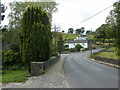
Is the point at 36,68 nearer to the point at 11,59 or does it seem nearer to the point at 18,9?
the point at 11,59

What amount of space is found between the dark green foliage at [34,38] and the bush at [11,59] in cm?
397

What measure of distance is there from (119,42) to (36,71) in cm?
1096

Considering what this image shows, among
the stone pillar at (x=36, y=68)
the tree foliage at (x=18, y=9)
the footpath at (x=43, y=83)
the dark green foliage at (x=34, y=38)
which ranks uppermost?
the tree foliage at (x=18, y=9)

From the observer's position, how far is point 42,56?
1475cm

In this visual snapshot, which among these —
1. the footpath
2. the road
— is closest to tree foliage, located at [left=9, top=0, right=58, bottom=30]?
the road

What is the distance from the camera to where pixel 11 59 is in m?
18.3

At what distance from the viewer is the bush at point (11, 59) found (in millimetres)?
18453

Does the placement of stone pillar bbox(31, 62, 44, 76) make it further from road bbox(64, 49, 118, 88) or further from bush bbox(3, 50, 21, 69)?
bush bbox(3, 50, 21, 69)

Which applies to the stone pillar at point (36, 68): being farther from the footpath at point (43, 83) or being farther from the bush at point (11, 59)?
the bush at point (11, 59)

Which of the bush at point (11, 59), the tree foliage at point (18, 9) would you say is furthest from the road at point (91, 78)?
the tree foliage at point (18, 9)

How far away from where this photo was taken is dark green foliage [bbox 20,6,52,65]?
14.4 metres

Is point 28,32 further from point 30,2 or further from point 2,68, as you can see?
point 30,2

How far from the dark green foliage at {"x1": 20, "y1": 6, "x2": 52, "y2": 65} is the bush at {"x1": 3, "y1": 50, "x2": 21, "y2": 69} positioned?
397 cm

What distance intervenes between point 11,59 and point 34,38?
5671mm
